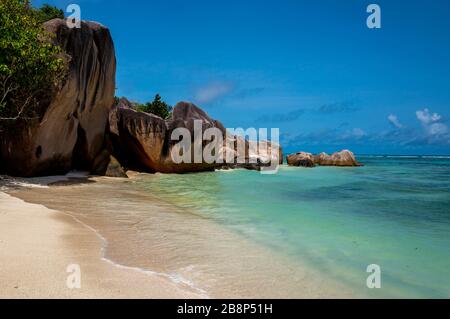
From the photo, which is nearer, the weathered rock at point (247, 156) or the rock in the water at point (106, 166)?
the rock in the water at point (106, 166)

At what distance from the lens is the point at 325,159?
4400 centimetres

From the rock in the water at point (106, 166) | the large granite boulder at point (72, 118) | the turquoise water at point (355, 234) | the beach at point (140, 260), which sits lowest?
the turquoise water at point (355, 234)

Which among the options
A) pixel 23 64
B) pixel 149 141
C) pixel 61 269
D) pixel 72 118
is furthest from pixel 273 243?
pixel 149 141

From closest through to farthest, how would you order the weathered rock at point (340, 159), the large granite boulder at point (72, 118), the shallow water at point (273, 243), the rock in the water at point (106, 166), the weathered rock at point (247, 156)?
the shallow water at point (273, 243)
the large granite boulder at point (72, 118)
the rock in the water at point (106, 166)
the weathered rock at point (247, 156)
the weathered rock at point (340, 159)

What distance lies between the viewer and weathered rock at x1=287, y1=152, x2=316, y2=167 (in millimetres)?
40000

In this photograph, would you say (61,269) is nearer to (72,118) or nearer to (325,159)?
(72,118)

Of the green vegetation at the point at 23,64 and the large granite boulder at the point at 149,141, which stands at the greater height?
the green vegetation at the point at 23,64

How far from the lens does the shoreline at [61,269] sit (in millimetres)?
3162

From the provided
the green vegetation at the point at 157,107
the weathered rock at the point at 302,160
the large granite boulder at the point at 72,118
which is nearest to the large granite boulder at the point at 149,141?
the large granite boulder at the point at 72,118

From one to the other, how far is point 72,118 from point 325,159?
112ft

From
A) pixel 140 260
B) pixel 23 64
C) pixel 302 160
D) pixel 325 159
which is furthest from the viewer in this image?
pixel 325 159

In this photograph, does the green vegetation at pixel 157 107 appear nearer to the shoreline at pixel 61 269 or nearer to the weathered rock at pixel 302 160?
the weathered rock at pixel 302 160
